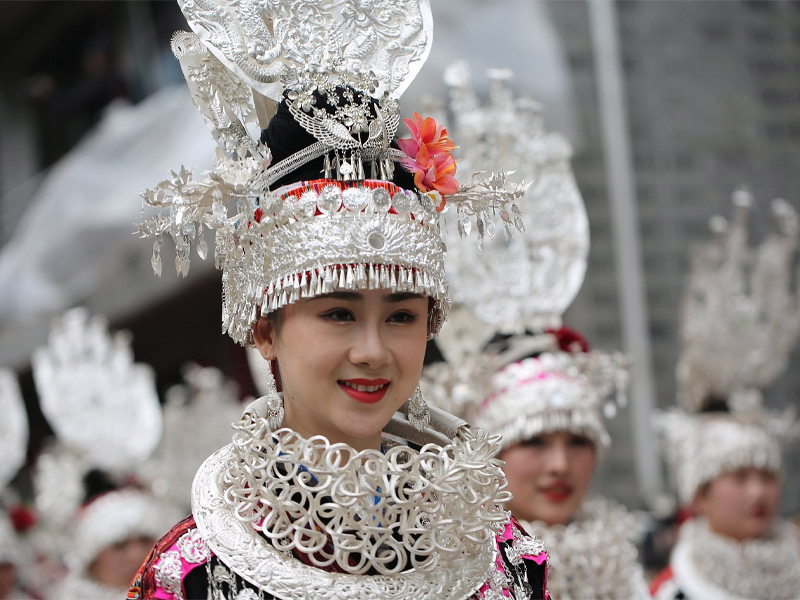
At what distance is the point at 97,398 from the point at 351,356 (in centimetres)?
435

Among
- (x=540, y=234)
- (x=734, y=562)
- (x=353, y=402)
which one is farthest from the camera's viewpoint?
(x=734, y=562)

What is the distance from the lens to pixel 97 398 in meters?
6.11

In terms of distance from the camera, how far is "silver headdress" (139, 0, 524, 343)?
6.70ft

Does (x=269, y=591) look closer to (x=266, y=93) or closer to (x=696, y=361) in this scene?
(x=266, y=93)

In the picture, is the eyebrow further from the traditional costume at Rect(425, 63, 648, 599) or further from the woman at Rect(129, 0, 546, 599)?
the traditional costume at Rect(425, 63, 648, 599)

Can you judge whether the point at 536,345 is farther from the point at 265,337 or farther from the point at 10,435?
the point at 10,435

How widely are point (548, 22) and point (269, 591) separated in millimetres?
6002

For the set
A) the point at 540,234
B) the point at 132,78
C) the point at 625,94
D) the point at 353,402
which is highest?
the point at 132,78

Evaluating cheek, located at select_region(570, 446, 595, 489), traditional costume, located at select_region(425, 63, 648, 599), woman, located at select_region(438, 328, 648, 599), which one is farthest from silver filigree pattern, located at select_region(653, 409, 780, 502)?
cheek, located at select_region(570, 446, 595, 489)

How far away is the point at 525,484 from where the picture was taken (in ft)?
11.6

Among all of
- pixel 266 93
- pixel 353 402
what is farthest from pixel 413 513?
pixel 266 93

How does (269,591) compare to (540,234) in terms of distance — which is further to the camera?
(540,234)

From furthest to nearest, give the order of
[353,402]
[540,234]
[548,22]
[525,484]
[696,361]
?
[548,22], [696,361], [540,234], [525,484], [353,402]

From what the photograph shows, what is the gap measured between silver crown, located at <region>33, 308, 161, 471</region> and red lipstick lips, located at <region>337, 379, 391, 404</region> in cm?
422
